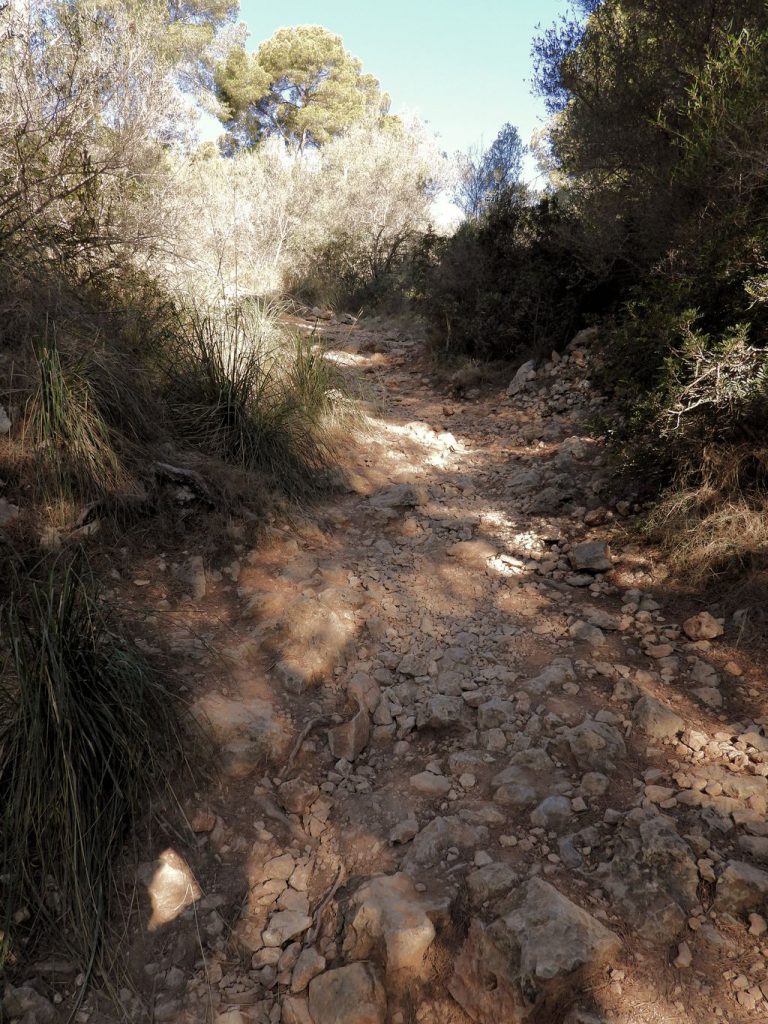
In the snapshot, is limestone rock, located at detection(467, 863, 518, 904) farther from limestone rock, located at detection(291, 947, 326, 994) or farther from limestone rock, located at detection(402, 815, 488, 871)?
limestone rock, located at detection(291, 947, 326, 994)

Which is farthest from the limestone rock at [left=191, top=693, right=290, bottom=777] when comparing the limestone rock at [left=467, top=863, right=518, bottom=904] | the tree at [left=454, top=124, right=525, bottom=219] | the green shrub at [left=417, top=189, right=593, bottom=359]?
the tree at [left=454, top=124, right=525, bottom=219]

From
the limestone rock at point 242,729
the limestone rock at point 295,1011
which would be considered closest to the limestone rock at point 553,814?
the limestone rock at point 295,1011

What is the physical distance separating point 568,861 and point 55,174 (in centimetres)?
483

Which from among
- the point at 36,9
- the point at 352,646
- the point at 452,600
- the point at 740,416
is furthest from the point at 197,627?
the point at 36,9

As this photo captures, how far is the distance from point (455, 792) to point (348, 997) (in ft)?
2.50

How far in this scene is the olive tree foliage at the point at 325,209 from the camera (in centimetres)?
1233

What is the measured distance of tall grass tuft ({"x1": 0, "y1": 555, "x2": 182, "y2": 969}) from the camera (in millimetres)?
1926

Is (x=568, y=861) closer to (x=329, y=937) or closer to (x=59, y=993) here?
(x=329, y=937)

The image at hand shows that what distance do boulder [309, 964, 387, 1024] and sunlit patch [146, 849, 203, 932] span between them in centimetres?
48

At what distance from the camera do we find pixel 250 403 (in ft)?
13.8

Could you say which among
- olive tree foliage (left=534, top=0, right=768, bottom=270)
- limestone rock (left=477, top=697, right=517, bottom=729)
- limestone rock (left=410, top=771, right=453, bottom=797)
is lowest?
limestone rock (left=410, top=771, right=453, bottom=797)

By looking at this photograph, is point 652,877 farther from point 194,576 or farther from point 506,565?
point 194,576

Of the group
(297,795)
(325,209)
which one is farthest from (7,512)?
(325,209)

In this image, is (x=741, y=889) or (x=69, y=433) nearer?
(x=741, y=889)
